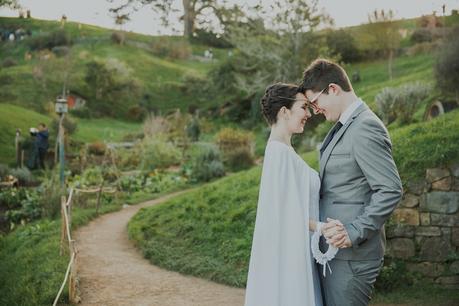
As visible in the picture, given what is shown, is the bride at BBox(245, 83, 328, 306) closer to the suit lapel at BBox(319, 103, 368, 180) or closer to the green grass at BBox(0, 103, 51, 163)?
the suit lapel at BBox(319, 103, 368, 180)

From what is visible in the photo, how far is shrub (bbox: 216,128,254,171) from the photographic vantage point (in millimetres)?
17984

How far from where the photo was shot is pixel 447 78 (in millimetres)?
11781

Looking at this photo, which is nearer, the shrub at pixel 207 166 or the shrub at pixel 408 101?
the shrub at pixel 408 101

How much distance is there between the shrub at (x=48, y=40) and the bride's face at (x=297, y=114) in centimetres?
3545

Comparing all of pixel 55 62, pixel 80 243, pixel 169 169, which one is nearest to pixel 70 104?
pixel 55 62

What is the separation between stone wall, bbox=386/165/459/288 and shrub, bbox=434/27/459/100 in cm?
513

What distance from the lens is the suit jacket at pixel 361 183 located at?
2896 mm

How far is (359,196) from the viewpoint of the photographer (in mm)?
3039

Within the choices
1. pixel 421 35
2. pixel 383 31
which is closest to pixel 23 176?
pixel 383 31

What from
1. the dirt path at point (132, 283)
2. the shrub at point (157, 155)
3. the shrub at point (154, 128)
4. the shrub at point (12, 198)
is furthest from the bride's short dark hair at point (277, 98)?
the shrub at point (154, 128)

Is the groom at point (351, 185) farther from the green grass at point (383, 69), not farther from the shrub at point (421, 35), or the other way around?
the shrub at point (421, 35)

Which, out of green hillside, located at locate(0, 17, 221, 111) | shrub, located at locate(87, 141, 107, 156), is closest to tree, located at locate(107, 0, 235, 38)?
green hillside, located at locate(0, 17, 221, 111)

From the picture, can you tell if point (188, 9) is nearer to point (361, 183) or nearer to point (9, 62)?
point (9, 62)

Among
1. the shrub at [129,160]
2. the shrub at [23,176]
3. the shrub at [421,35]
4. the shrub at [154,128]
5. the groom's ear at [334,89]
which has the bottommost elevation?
the shrub at [23,176]
